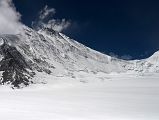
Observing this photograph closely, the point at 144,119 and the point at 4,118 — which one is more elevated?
the point at 144,119

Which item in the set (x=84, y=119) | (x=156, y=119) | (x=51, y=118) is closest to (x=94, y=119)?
(x=84, y=119)

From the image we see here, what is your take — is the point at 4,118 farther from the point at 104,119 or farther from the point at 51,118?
the point at 104,119

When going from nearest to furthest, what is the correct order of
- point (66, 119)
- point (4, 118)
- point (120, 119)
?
1. point (4, 118)
2. point (66, 119)
3. point (120, 119)

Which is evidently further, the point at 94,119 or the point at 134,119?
the point at 134,119

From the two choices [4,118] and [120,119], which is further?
[120,119]

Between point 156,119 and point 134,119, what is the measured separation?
595 cm

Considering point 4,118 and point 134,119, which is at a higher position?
point 134,119

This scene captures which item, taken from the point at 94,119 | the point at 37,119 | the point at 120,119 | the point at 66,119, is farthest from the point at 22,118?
the point at 120,119

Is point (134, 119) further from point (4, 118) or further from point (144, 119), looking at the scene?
point (4, 118)

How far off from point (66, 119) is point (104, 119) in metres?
10.9

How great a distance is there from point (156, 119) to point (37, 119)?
3250 centimetres

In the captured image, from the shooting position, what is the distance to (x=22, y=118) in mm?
90875

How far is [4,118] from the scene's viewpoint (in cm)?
8606

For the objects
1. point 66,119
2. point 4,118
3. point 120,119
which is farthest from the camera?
point 120,119
